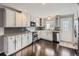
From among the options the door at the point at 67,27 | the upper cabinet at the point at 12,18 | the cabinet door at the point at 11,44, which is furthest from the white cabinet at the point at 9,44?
the door at the point at 67,27

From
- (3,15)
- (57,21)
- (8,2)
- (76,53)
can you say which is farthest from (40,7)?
(76,53)

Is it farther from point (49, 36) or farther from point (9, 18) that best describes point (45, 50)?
point (9, 18)

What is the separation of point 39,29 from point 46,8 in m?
0.44

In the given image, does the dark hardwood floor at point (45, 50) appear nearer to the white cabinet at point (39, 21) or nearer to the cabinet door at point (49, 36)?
the cabinet door at point (49, 36)

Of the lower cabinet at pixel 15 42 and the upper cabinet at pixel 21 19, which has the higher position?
the upper cabinet at pixel 21 19

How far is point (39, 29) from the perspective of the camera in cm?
182

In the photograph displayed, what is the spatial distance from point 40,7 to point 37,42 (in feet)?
2.34

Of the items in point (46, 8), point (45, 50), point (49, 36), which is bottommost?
point (45, 50)

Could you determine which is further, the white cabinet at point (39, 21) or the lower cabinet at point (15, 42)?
the white cabinet at point (39, 21)

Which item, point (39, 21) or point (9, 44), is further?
point (39, 21)

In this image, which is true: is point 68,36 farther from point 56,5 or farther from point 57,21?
point 56,5

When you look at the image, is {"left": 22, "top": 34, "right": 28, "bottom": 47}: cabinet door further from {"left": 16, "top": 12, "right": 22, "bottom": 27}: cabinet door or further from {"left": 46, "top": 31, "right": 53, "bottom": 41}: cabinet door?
{"left": 46, "top": 31, "right": 53, "bottom": 41}: cabinet door

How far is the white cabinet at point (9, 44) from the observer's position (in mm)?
1682

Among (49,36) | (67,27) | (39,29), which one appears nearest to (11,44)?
(39,29)
